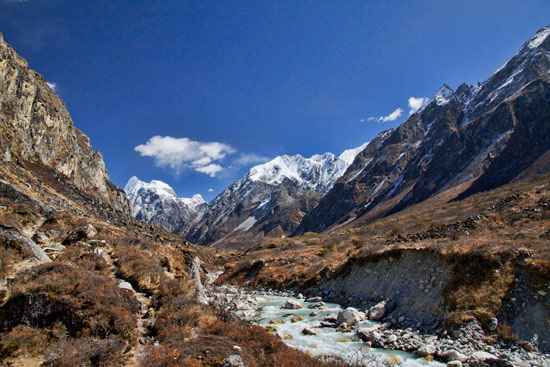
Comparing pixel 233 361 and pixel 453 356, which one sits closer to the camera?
pixel 233 361

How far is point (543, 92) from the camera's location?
163m

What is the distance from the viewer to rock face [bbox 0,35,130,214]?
210 feet

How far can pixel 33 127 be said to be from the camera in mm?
75938

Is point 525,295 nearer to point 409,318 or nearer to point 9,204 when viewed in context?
point 409,318

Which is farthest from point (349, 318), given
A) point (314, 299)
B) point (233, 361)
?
point (233, 361)

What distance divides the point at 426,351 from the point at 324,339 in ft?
16.7

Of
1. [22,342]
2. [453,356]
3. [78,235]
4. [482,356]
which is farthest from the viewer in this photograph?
[78,235]

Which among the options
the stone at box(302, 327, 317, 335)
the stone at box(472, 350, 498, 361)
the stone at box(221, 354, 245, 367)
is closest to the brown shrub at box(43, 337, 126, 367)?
the stone at box(221, 354, 245, 367)

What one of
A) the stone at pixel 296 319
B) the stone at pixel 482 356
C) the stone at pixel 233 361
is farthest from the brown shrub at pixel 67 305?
the stone at pixel 296 319

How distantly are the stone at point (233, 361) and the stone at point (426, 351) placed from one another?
30.8ft

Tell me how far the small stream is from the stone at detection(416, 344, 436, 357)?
1.14 feet

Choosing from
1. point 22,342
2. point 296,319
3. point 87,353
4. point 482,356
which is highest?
point 22,342

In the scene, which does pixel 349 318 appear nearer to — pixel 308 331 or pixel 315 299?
pixel 308 331

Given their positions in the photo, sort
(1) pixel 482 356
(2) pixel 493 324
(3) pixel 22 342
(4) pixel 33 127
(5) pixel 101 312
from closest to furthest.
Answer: (3) pixel 22 342 < (5) pixel 101 312 < (1) pixel 482 356 < (2) pixel 493 324 < (4) pixel 33 127
